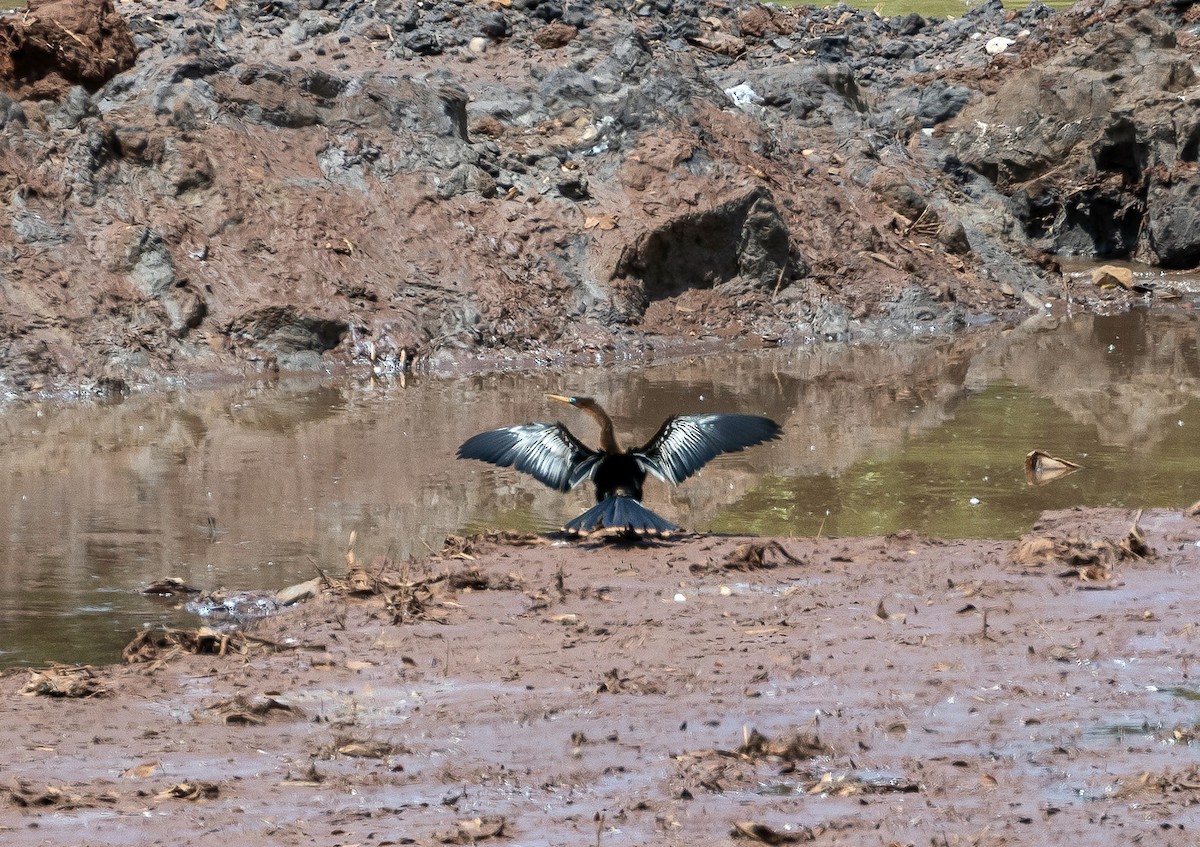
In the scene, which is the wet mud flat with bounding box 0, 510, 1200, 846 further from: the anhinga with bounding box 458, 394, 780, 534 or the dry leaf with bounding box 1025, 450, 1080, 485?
the dry leaf with bounding box 1025, 450, 1080, 485

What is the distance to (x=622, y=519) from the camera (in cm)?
719

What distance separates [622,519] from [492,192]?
9.33 meters

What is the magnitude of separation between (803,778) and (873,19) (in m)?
22.5

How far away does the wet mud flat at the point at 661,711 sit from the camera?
4121 mm

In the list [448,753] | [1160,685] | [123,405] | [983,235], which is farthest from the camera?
[983,235]

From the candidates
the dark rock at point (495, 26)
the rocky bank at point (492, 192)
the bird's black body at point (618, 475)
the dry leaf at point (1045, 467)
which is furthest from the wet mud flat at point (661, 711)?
the dark rock at point (495, 26)

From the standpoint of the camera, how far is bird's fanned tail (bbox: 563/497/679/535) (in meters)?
7.18

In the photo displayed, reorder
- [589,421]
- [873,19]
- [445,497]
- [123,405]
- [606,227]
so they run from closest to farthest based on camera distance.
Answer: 1. [445,497]
2. [589,421]
3. [123,405]
4. [606,227]
5. [873,19]

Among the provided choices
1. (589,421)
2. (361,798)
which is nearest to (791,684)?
(361,798)

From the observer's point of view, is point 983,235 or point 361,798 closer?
point 361,798

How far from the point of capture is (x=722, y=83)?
19.5 meters

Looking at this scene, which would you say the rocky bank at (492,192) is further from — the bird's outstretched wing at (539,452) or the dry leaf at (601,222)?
the bird's outstretched wing at (539,452)

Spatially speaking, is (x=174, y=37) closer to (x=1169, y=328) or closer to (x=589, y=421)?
(x=589, y=421)

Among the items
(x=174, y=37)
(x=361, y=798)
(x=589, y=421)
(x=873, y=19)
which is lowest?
(x=361, y=798)
